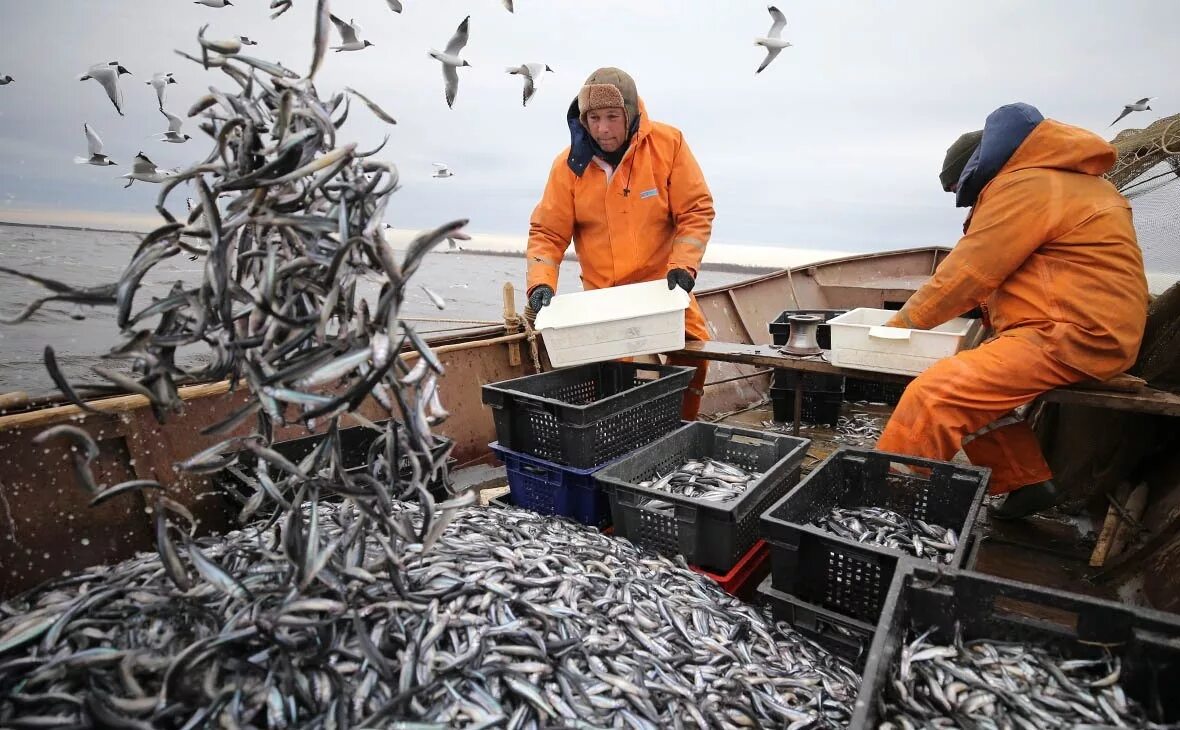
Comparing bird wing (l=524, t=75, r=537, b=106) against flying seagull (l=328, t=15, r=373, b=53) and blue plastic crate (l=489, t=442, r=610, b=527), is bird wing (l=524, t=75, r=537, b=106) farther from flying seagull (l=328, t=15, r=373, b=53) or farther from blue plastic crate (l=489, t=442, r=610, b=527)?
blue plastic crate (l=489, t=442, r=610, b=527)

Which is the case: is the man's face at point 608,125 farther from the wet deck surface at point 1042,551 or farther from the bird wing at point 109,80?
the wet deck surface at point 1042,551

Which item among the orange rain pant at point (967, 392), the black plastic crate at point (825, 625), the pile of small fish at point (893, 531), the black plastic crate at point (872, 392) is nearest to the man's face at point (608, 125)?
the orange rain pant at point (967, 392)

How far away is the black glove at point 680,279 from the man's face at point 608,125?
1134 millimetres

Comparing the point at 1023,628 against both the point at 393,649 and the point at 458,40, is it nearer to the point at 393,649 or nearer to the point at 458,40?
the point at 393,649

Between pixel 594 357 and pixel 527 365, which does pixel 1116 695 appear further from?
pixel 527 365

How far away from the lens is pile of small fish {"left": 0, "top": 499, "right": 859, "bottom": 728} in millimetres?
1825

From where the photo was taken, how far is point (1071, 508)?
4391mm

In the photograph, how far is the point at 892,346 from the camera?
13.6 ft

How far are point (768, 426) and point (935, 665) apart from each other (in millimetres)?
4862

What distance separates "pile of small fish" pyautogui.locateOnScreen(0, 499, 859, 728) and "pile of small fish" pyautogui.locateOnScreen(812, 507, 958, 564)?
703mm

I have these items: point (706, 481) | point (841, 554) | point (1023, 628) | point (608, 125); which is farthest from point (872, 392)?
point (1023, 628)

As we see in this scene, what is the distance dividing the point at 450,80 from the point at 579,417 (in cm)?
238

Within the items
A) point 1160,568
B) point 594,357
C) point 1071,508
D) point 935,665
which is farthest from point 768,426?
point 935,665

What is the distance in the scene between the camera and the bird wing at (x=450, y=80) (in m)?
3.91
